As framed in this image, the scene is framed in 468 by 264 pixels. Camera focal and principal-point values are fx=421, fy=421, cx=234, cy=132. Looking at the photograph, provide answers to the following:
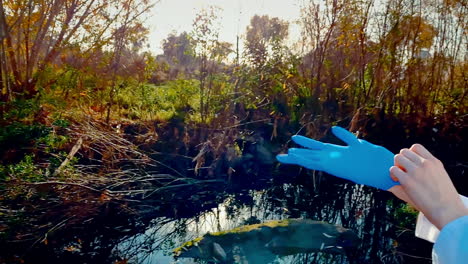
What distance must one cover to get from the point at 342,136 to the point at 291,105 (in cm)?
545

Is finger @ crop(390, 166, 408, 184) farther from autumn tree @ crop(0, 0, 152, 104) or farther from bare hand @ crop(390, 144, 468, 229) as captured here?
autumn tree @ crop(0, 0, 152, 104)

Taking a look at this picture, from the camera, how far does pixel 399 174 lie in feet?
2.95

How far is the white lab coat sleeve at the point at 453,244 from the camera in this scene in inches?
31.0

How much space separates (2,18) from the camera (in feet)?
13.4

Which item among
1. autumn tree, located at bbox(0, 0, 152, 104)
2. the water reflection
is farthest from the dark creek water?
autumn tree, located at bbox(0, 0, 152, 104)

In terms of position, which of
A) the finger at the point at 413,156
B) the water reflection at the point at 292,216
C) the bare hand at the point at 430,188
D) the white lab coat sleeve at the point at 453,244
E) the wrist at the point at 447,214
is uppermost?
the finger at the point at 413,156

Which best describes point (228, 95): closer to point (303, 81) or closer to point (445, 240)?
point (303, 81)

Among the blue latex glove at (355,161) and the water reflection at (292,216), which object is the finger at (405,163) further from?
the water reflection at (292,216)

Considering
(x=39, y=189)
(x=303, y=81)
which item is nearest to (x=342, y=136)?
(x=39, y=189)

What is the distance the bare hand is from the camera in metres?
0.85

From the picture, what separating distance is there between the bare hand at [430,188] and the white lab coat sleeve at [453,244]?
25 millimetres

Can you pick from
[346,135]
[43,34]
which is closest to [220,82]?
[43,34]

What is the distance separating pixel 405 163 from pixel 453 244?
18 centimetres

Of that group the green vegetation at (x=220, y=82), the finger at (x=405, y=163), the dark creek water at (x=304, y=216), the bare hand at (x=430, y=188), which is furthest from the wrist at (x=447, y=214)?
the green vegetation at (x=220, y=82)
